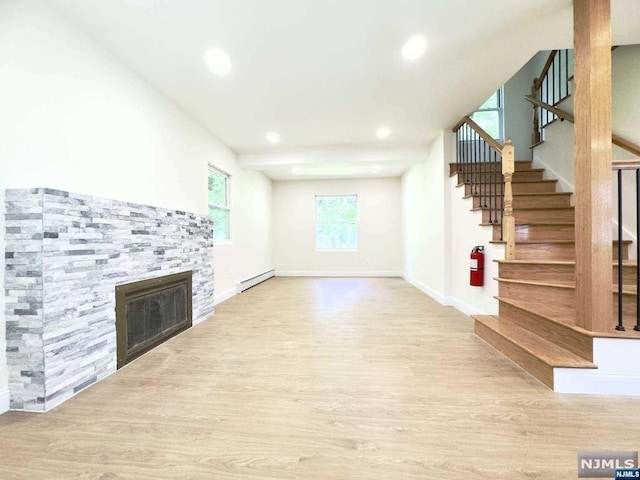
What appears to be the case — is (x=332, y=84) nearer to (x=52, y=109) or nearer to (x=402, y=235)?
(x=52, y=109)

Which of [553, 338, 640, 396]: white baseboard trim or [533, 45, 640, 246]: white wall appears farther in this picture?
[533, 45, 640, 246]: white wall

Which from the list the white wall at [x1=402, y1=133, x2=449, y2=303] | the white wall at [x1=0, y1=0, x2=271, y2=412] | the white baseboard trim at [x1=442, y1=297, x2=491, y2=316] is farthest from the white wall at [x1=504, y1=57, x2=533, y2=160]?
the white wall at [x1=0, y1=0, x2=271, y2=412]

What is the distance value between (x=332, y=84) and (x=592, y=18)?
1980mm

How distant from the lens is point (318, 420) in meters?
1.50

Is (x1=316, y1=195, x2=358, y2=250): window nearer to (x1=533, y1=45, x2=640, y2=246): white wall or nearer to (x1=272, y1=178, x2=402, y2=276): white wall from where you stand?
(x1=272, y1=178, x2=402, y2=276): white wall

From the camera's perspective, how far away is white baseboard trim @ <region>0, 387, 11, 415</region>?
159cm

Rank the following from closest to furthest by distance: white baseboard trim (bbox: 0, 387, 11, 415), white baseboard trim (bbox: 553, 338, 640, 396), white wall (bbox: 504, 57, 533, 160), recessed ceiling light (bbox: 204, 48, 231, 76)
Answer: white baseboard trim (bbox: 0, 387, 11, 415) → white baseboard trim (bbox: 553, 338, 640, 396) → recessed ceiling light (bbox: 204, 48, 231, 76) → white wall (bbox: 504, 57, 533, 160)

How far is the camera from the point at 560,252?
8.95 ft

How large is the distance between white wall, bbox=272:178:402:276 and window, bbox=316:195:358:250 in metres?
0.15

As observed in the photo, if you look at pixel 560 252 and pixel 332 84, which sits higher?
pixel 332 84

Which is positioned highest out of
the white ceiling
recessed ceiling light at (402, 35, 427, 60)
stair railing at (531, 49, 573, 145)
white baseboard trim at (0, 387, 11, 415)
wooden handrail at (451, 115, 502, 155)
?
stair railing at (531, 49, 573, 145)

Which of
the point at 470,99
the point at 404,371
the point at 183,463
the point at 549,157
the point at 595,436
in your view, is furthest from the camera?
the point at 549,157

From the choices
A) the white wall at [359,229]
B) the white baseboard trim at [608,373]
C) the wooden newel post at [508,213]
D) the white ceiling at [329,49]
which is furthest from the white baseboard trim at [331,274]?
the white baseboard trim at [608,373]

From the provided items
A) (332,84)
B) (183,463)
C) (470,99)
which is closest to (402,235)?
(470,99)
